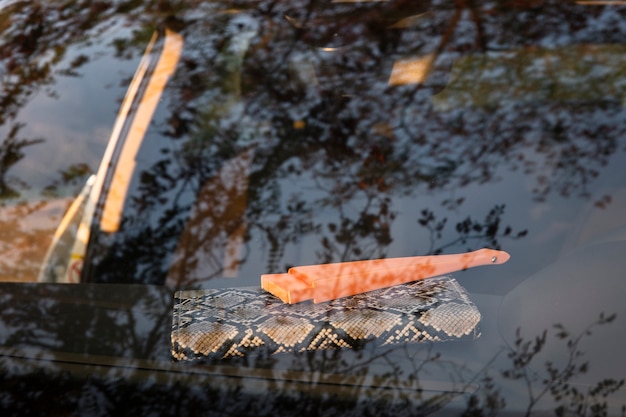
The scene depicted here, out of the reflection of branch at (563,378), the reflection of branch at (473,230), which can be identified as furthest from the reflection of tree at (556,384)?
the reflection of branch at (473,230)

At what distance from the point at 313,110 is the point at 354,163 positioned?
0.53 feet

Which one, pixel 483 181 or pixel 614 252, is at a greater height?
pixel 483 181

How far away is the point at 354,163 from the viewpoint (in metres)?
1.44

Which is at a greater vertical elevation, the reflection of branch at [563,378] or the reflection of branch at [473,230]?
the reflection of branch at [473,230]

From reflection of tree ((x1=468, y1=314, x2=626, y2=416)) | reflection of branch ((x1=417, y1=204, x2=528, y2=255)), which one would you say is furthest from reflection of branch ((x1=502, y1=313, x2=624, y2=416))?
reflection of branch ((x1=417, y1=204, x2=528, y2=255))

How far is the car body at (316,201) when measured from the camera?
124 cm

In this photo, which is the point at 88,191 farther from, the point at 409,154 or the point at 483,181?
the point at 483,181

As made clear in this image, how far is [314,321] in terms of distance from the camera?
1.30m

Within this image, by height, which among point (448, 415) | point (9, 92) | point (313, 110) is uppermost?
point (9, 92)

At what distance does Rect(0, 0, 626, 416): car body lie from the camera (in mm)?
1242

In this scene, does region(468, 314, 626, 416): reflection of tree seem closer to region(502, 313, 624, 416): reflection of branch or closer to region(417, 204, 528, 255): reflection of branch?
region(502, 313, 624, 416): reflection of branch

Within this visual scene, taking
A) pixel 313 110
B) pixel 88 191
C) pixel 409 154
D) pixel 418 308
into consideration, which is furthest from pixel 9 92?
pixel 418 308

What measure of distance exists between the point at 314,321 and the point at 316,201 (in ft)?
0.79

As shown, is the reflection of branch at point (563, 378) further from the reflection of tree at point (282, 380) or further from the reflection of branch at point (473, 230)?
the reflection of branch at point (473, 230)
